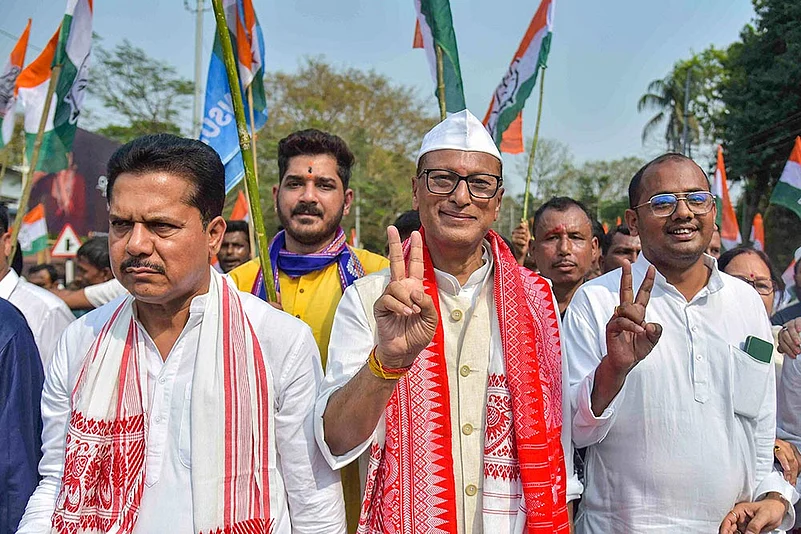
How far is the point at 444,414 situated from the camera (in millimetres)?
2092

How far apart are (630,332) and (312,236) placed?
1.41 m

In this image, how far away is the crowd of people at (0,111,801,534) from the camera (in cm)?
185

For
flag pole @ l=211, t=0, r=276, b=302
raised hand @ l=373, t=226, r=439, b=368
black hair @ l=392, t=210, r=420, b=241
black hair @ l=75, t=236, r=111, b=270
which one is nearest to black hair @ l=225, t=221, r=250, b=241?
black hair @ l=75, t=236, r=111, b=270

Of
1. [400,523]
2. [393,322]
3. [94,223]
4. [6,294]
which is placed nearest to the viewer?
[393,322]

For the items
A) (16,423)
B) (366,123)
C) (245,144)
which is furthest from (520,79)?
(366,123)

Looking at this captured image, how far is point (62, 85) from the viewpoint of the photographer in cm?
434

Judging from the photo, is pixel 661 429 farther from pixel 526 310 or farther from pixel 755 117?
pixel 755 117

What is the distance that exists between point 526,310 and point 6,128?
5094 millimetres

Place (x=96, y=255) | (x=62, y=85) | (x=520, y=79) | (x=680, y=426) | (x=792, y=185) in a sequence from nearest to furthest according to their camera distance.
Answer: (x=680, y=426) < (x=62, y=85) < (x=520, y=79) < (x=96, y=255) < (x=792, y=185)

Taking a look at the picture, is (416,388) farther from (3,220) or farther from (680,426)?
(3,220)

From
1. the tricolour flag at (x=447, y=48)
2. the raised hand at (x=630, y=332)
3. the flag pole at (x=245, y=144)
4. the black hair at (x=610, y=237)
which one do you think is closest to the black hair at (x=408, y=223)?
the tricolour flag at (x=447, y=48)

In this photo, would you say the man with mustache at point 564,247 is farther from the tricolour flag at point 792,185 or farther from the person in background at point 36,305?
the tricolour flag at point 792,185

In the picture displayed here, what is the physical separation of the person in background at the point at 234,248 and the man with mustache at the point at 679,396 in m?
3.29

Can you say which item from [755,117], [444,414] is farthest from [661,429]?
[755,117]
